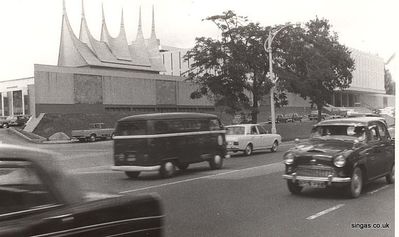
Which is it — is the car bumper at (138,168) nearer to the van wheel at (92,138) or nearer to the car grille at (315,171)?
the car grille at (315,171)

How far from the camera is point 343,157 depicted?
7398 mm

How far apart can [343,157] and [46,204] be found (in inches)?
222

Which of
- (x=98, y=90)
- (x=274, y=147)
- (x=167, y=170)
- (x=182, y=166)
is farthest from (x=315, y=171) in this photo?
(x=98, y=90)

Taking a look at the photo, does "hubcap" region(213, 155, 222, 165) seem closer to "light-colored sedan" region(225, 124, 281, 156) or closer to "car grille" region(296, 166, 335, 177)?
"light-colored sedan" region(225, 124, 281, 156)

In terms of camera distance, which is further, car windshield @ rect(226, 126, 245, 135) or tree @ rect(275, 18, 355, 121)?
tree @ rect(275, 18, 355, 121)

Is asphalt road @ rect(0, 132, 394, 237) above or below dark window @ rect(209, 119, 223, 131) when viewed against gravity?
below

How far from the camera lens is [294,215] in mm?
6453

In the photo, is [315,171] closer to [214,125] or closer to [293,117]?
[214,125]

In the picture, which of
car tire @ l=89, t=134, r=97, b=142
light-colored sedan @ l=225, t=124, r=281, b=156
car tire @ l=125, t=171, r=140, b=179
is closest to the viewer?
car tire @ l=125, t=171, r=140, b=179

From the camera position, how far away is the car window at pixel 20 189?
2.66 m

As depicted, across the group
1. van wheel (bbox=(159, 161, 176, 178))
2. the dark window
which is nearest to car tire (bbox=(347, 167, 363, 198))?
van wheel (bbox=(159, 161, 176, 178))

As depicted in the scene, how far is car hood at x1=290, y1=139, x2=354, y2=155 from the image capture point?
25.1 feet

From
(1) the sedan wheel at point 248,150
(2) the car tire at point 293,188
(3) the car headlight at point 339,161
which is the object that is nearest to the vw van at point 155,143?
(2) the car tire at point 293,188

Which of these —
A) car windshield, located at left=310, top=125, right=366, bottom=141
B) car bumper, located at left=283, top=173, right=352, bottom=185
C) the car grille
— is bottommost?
car bumper, located at left=283, top=173, right=352, bottom=185
